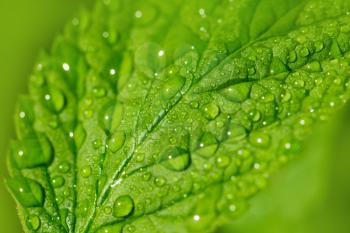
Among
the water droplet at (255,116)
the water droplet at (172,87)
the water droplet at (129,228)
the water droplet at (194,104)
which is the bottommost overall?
the water droplet at (129,228)

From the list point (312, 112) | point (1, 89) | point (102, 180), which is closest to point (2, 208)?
point (1, 89)

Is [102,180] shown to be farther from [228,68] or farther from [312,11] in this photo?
[312,11]

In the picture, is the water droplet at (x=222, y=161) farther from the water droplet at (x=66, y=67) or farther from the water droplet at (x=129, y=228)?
the water droplet at (x=66, y=67)

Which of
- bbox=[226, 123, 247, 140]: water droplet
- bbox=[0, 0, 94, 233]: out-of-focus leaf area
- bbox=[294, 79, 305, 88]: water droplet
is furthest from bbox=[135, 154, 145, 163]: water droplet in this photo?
bbox=[0, 0, 94, 233]: out-of-focus leaf area

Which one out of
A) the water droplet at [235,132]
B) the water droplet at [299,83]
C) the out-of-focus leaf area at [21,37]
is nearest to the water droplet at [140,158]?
the water droplet at [235,132]

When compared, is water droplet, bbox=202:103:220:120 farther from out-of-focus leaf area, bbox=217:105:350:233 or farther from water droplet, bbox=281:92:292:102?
out-of-focus leaf area, bbox=217:105:350:233
